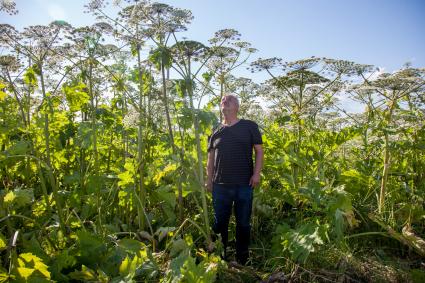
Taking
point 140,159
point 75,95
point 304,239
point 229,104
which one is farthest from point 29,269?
point 229,104

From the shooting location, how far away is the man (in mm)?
5262

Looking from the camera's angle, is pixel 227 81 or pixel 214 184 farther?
pixel 227 81

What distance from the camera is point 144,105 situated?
18.2 ft

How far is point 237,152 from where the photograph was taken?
17.4 ft

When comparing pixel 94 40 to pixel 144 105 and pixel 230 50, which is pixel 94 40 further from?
pixel 230 50

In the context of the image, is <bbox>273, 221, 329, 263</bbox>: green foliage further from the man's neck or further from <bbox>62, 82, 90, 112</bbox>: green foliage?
<bbox>62, 82, 90, 112</bbox>: green foliage

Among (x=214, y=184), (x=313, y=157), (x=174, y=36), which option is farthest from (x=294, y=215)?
(x=174, y=36)

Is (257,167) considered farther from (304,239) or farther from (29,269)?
(29,269)

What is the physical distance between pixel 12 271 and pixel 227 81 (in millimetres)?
4887

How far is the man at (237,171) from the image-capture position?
17.3 feet

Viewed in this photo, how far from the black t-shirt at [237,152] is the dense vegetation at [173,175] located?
354mm

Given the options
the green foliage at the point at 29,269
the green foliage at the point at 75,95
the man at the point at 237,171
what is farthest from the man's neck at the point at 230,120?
the green foliage at the point at 29,269

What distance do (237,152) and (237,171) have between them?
269mm

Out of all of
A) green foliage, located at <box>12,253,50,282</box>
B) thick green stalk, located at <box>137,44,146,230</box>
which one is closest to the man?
thick green stalk, located at <box>137,44,146,230</box>
